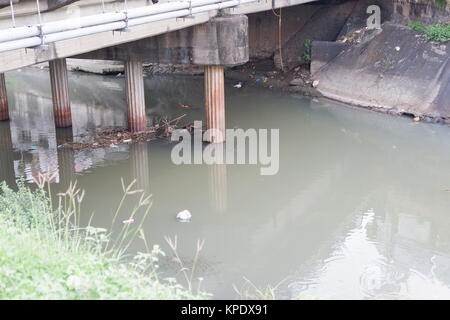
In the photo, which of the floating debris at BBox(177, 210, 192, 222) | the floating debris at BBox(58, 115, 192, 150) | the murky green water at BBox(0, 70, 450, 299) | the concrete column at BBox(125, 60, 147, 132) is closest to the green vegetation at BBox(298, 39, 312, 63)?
the murky green water at BBox(0, 70, 450, 299)

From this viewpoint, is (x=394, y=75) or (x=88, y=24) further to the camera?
(x=394, y=75)

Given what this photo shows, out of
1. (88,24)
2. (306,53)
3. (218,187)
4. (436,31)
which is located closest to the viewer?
(88,24)

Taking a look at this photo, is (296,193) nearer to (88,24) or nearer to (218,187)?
(218,187)

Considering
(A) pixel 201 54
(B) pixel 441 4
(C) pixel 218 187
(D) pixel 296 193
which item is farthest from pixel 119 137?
(B) pixel 441 4

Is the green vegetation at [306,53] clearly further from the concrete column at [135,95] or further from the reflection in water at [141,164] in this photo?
the reflection in water at [141,164]

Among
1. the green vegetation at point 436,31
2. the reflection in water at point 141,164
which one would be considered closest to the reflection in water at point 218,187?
the reflection in water at point 141,164

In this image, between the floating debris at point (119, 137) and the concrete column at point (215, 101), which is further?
the floating debris at point (119, 137)

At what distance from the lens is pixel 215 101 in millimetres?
12406

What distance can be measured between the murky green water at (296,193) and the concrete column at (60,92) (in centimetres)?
33

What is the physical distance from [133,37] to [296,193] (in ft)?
12.5

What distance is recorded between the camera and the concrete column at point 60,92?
43.9 feet

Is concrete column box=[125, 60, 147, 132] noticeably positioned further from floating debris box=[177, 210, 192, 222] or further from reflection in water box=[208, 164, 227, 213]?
floating debris box=[177, 210, 192, 222]

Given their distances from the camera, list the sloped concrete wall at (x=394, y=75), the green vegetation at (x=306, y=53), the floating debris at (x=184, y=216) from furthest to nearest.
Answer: the green vegetation at (x=306, y=53)
the sloped concrete wall at (x=394, y=75)
the floating debris at (x=184, y=216)

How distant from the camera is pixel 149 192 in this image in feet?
33.2
